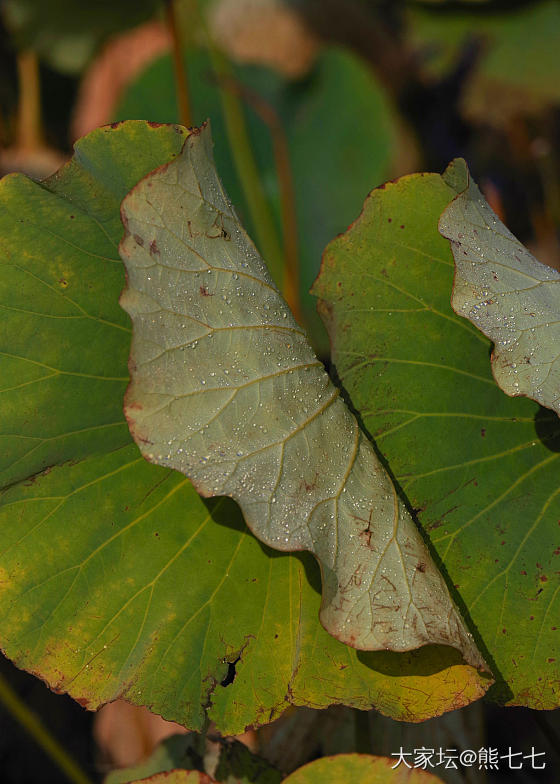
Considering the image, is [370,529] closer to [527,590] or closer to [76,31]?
[527,590]

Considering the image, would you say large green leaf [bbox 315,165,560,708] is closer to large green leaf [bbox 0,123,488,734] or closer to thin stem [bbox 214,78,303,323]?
large green leaf [bbox 0,123,488,734]

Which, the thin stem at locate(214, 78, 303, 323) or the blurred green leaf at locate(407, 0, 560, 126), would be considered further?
the blurred green leaf at locate(407, 0, 560, 126)

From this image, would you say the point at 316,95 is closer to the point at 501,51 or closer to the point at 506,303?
the point at 501,51

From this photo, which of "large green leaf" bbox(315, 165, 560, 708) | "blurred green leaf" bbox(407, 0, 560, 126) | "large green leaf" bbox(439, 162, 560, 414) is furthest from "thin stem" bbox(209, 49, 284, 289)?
"large green leaf" bbox(439, 162, 560, 414)

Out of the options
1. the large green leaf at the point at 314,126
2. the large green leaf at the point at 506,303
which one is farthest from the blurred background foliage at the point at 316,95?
the large green leaf at the point at 506,303

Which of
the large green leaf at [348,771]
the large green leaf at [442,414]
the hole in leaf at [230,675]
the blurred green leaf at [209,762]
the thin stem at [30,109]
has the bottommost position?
the blurred green leaf at [209,762]

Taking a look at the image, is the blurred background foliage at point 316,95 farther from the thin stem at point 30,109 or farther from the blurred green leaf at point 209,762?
the blurred green leaf at point 209,762

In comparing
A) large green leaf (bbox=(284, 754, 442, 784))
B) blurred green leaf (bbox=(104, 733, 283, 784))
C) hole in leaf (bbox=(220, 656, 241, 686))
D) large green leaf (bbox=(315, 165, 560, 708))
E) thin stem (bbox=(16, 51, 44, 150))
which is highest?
thin stem (bbox=(16, 51, 44, 150))
